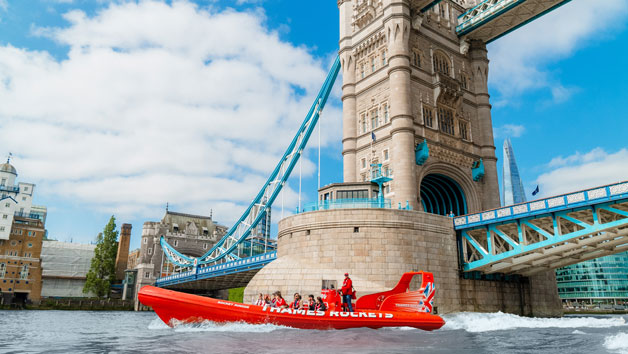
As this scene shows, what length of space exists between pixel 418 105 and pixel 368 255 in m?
15.2

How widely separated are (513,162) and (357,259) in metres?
123

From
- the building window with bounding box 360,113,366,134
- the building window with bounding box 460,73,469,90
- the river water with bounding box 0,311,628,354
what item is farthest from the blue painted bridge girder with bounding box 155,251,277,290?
the building window with bounding box 460,73,469,90

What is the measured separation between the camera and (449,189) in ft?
132

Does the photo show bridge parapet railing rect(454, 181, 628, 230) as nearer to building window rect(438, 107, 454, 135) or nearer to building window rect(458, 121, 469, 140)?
building window rect(438, 107, 454, 135)

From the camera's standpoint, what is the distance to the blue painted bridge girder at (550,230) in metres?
24.9

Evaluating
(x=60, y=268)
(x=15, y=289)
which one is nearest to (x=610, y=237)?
(x=15, y=289)

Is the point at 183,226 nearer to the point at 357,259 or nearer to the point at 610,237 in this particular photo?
the point at 357,259

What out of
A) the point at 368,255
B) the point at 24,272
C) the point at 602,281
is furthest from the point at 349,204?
the point at 602,281

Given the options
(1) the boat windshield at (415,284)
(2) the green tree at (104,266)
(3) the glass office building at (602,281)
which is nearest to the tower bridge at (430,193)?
(1) the boat windshield at (415,284)

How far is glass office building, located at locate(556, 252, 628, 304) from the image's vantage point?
311 ft

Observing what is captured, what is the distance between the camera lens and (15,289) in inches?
2452

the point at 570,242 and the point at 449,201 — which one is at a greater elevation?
the point at 449,201

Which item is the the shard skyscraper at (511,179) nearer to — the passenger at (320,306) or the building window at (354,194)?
the building window at (354,194)

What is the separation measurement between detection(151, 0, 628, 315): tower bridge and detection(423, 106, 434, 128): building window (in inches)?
5.0
